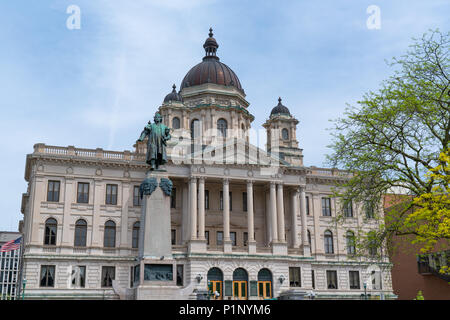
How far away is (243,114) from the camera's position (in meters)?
70.2

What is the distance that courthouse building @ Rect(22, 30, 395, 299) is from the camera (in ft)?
170

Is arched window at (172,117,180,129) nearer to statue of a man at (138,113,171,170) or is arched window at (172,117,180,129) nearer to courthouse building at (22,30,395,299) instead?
courthouse building at (22,30,395,299)

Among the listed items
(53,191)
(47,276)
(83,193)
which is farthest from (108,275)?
(53,191)

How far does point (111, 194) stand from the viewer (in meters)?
55.2

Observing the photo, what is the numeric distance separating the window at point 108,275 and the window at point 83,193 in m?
7.64

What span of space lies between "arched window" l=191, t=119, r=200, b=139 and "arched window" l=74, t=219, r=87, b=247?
65.1 ft

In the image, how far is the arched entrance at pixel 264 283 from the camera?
177 ft

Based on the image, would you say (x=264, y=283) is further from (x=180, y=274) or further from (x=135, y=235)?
(x=135, y=235)

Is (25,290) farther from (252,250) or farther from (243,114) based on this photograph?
(243,114)

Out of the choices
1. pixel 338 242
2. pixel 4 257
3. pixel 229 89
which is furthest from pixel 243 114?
pixel 4 257

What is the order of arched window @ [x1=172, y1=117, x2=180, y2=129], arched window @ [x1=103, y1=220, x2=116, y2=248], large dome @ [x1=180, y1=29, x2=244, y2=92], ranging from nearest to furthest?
arched window @ [x1=103, y1=220, x2=116, y2=248] → arched window @ [x1=172, y1=117, x2=180, y2=129] → large dome @ [x1=180, y1=29, x2=244, y2=92]

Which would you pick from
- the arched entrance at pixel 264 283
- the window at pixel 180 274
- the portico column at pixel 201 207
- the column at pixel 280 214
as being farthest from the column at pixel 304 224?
the window at pixel 180 274

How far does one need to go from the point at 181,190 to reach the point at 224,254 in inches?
381

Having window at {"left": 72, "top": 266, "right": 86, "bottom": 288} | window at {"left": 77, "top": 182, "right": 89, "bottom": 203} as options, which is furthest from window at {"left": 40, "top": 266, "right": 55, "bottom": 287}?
window at {"left": 77, "top": 182, "right": 89, "bottom": 203}
